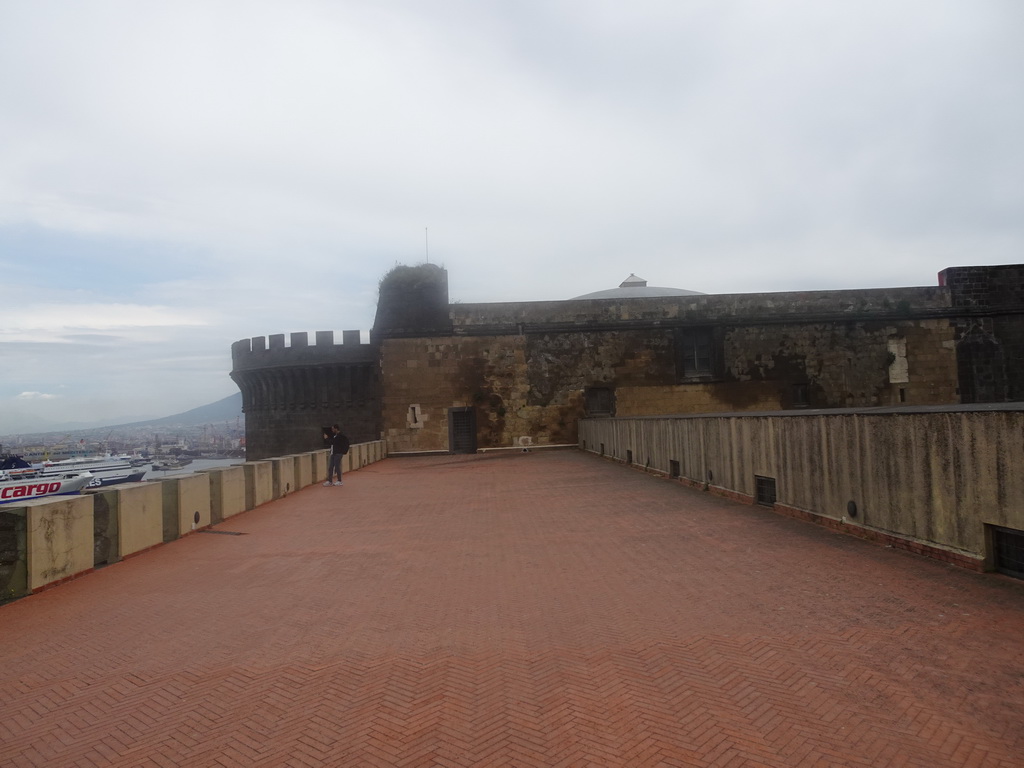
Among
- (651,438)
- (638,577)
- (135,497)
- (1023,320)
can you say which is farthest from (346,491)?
(1023,320)

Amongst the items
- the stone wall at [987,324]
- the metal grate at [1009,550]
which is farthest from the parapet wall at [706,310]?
the metal grate at [1009,550]

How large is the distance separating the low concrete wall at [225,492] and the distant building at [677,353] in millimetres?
15567

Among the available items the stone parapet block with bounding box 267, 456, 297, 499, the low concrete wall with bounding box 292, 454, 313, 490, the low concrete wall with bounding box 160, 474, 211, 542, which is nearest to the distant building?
the low concrete wall with bounding box 292, 454, 313, 490

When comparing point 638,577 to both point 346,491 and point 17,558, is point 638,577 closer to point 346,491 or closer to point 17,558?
point 17,558

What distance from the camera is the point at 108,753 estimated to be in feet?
10.6

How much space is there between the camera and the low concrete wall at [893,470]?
546 centimetres

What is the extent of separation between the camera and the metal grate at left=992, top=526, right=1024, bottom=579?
535cm

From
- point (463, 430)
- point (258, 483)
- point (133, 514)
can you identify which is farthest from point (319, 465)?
point (463, 430)

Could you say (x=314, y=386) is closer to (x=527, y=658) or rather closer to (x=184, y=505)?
(x=184, y=505)

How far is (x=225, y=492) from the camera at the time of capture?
10477mm

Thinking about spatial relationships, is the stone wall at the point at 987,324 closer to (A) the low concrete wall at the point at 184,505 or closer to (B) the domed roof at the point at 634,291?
(B) the domed roof at the point at 634,291

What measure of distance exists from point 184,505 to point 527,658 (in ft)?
Answer: 22.3

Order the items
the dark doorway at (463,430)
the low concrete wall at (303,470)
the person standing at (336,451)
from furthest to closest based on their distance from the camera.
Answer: the dark doorway at (463,430)
the person standing at (336,451)
the low concrete wall at (303,470)

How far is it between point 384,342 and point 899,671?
80.6ft
